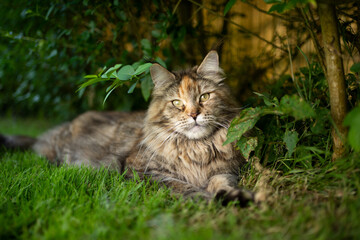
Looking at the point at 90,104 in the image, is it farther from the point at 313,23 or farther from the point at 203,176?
the point at 313,23

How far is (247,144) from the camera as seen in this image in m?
1.80

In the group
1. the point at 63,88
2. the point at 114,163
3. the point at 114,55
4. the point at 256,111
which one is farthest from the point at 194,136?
A: the point at 63,88

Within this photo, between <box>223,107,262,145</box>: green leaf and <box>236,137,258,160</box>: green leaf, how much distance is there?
14 cm

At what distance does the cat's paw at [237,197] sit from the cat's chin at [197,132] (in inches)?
18.4

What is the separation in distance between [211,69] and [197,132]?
1.74 feet

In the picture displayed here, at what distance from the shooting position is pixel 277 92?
2277 millimetres

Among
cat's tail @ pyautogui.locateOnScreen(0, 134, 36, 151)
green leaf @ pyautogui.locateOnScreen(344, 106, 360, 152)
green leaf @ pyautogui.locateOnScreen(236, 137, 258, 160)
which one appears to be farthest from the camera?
cat's tail @ pyautogui.locateOnScreen(0, 134, 36, 151)

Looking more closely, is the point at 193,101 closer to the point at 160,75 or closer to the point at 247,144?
the point at 160,75

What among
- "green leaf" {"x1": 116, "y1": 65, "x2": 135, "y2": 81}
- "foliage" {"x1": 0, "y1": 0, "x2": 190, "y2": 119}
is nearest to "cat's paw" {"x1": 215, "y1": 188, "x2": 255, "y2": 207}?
"green leaf" {"x1": 116, "y1": 65, "x2": 135, "y2": 81}

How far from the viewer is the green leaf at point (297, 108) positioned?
4.73ft

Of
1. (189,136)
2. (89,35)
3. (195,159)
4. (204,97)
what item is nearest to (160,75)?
(204,97)

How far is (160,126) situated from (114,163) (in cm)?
54

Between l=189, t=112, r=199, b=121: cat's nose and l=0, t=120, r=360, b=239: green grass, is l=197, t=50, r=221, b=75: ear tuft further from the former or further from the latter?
l=0, t=120, r=360, b=239: green grass

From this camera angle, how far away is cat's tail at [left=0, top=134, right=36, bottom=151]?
2.99m
